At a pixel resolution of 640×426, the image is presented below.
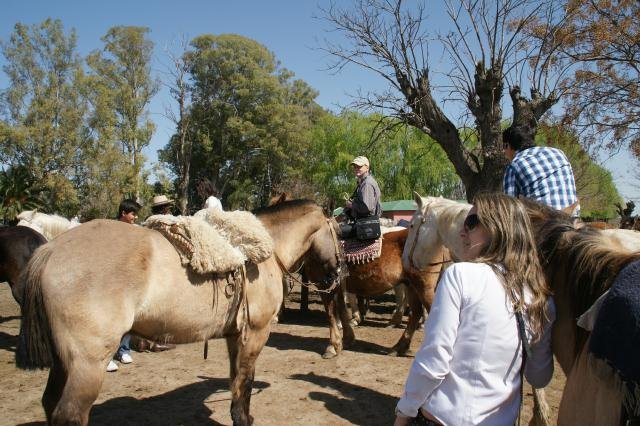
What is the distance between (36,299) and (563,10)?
12.1 metres

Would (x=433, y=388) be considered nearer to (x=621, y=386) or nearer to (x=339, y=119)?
(x=621, y=386)

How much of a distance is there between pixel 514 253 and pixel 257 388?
3.71 m

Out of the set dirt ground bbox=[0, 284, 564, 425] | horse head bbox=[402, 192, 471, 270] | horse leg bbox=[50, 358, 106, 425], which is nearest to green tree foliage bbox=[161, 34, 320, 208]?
dirt ground bbox=[0, 284, 564, 425]

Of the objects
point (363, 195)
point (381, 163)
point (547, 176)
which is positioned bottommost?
point (363, 195)

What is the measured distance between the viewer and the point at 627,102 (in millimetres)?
11555

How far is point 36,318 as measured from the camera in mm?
2570

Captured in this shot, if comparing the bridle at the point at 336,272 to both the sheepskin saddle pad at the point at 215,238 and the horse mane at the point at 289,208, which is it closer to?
the horse mane at the point at 289,208

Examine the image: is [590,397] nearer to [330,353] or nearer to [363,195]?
[330,353]

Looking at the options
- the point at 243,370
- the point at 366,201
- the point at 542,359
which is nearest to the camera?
the point at 542,359

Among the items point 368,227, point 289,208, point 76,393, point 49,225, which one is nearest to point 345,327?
point 368,227

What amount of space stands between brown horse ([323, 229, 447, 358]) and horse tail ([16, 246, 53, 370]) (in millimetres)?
3761

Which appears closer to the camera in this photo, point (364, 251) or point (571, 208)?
point (571, 208)

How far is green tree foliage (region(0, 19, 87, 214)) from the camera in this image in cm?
2938

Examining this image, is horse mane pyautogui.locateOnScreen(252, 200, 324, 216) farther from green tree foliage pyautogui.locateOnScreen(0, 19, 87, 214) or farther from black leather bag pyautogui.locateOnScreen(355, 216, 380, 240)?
green tree foliage pyautogui.locateOnScreen(0, 19, 87, 214)
